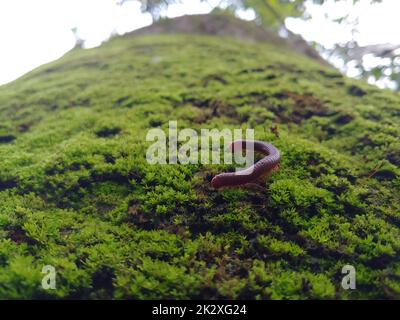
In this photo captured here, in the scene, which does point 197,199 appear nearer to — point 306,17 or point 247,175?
point 247,175

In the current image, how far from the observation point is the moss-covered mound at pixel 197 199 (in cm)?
311

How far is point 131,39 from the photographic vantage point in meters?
12.6

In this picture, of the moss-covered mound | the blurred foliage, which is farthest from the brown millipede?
the blurred foliage

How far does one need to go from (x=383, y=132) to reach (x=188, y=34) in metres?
8.86

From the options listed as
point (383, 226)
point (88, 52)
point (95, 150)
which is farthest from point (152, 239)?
point (88, 52)

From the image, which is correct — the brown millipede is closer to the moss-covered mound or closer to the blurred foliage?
the moss-covered mound

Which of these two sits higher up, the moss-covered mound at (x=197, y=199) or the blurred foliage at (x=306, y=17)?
the blurred foliage at (x=306, y=17)

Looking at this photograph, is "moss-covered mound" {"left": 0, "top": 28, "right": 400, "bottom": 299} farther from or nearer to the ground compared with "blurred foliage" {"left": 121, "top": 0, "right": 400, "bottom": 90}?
nearer to the ground

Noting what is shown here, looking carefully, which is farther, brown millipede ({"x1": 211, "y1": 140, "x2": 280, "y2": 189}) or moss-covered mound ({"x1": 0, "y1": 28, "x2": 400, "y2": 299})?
brown millipede ({"x1": 211, "y1": 140, "x2": 280, "y2": 189})

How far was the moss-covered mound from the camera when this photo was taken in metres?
3.11

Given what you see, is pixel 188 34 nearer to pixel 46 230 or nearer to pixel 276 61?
pixel 276 61

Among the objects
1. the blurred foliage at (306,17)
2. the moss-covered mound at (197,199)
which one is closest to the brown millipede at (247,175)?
the moss-covered mound at (197,199)

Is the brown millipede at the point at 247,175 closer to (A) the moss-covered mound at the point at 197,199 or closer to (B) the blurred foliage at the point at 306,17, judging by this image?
(A) the moss-covered mound at the point at 197,199

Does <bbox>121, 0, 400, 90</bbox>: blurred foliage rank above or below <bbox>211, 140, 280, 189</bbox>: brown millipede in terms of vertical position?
above
